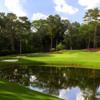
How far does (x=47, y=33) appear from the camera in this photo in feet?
362

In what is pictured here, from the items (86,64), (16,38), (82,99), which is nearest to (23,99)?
(82,99)

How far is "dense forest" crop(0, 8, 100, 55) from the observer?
96.8 m

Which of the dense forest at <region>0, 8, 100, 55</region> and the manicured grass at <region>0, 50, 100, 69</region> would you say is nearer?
the manicured grass at <region>0, 50, 100, 69</region>

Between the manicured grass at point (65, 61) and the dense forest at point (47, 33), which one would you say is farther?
the dense forest at point (47, 33)

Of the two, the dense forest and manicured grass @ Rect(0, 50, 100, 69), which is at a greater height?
the dense forest

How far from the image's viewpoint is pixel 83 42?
11500 centimetres

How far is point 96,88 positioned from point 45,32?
87161 millimetres

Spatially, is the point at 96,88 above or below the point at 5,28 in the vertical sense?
below

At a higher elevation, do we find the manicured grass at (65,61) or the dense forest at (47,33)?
the dense forest at (47,33)

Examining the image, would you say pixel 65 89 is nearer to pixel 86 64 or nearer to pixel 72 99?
pixel 72 99

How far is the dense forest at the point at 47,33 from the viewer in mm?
96750

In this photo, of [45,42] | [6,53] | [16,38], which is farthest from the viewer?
[45,42]

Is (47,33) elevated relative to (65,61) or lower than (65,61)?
elevated

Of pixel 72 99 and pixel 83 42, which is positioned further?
pixel 83 42
